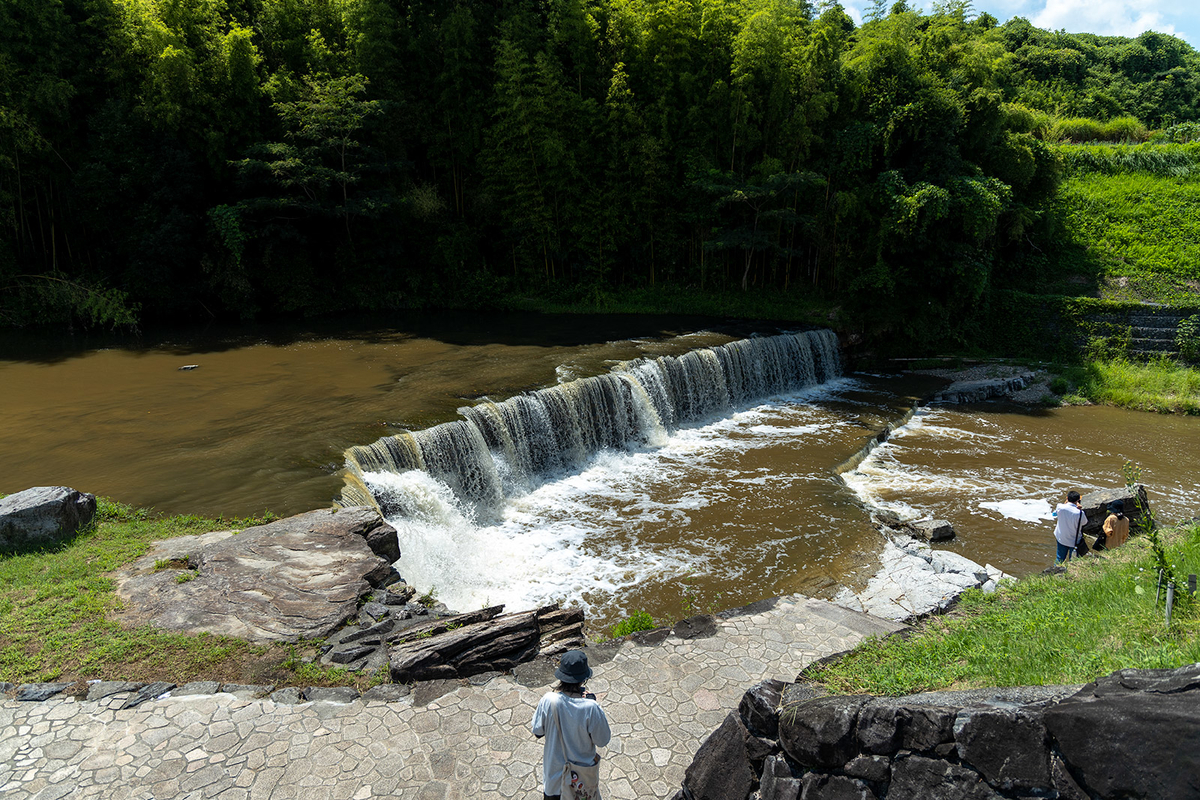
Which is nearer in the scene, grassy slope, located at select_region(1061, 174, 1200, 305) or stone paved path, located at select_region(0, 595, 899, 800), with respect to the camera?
stone paved path, located at select_region(0, 595, 899, 800)

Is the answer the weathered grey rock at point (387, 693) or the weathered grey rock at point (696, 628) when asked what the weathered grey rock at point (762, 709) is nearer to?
the weathered grey rock at point (696, 628)

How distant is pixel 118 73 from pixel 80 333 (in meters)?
7.40

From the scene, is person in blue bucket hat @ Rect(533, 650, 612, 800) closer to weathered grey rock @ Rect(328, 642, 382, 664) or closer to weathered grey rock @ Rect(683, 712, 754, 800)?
weathered grey rock @ Rect(683, 712, 754, 800)

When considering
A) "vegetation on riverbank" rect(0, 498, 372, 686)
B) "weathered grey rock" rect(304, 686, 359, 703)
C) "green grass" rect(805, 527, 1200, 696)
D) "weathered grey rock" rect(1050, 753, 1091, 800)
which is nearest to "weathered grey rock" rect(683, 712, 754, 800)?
"green grass" rect(805, 527, 1200, 696)

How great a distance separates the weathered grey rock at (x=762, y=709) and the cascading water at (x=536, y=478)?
481 centimetres

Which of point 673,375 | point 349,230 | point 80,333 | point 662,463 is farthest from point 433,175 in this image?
point 662,463

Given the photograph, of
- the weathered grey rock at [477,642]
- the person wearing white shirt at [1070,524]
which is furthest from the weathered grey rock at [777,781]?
the person wearing white shirt at [1070,524]

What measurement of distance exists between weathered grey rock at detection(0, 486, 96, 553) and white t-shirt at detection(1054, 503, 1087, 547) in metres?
11.5

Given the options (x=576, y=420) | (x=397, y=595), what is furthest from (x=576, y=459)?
(x=397, y=595)

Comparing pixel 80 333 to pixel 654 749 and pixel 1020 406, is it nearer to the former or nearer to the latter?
pixel 654 749

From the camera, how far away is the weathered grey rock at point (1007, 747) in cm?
256

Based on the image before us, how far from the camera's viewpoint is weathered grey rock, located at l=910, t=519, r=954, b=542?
31.0 ft

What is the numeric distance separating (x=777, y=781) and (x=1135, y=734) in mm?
1708

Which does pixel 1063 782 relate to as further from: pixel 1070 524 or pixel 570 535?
pixel 570 535
